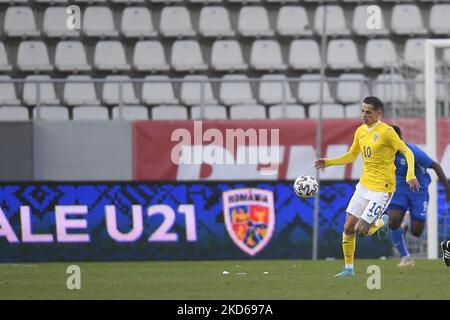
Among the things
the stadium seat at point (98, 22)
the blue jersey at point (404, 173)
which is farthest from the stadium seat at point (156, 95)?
the blue jersey at point (404, 173)

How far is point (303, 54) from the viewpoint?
25.0m

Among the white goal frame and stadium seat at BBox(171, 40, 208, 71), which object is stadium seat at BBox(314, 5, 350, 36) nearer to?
stadium seat at BBox(171, 40, 208, 71)

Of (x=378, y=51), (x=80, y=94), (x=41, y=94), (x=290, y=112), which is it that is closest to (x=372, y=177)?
(x=290, y=112)

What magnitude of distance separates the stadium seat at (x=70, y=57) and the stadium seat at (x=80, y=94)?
135 centimetres

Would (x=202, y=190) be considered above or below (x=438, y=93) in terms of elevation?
below

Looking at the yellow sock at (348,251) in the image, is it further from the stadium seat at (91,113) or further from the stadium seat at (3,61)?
the stadium seat at (3,61)

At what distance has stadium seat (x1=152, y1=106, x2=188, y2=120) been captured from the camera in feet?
75.6

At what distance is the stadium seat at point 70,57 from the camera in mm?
24734
